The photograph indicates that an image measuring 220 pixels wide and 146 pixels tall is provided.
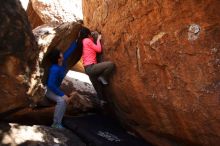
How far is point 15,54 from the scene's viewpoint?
291 inches

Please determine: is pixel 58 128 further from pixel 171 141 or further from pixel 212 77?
pixel 212 77

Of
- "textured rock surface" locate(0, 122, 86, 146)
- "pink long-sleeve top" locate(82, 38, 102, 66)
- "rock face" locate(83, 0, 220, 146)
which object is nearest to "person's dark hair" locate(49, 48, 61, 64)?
"pink long-sleeve top" locate(82, 38, 102, 66)

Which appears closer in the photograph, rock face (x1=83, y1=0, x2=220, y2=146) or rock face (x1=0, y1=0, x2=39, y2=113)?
rock face (x1=0, y1=0, x2=39, y2=113)

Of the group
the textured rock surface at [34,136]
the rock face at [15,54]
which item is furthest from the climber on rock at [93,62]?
the rock face at [15,54]

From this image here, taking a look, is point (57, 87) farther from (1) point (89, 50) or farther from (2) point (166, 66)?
(2) point (166, 66)

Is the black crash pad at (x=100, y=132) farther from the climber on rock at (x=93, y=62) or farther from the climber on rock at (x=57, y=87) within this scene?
the climber on rock at (x=93, y=62)

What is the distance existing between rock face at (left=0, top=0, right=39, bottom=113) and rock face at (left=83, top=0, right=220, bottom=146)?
2700mm

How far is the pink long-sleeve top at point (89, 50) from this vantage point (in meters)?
10.5

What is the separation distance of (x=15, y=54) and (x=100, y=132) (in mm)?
3536

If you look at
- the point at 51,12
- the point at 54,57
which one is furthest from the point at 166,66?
the point at 51,12

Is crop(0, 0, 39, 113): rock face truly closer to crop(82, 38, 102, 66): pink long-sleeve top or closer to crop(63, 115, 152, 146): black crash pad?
crop(63, 115, 152, 146): black crash pad

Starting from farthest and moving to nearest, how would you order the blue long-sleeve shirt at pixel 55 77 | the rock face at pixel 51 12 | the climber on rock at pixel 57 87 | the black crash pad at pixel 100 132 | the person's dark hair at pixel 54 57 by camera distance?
the rock face at pixel 51 12 → the person's dark hair at pixel 54 57 → the blue long-sleeve shirt at pixel 55 77 → the climber on rock at pixel 57 87 → the black crash pad at pixel 100 132

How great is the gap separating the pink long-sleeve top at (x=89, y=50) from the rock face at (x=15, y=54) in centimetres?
279

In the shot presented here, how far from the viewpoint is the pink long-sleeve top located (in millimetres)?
10531
